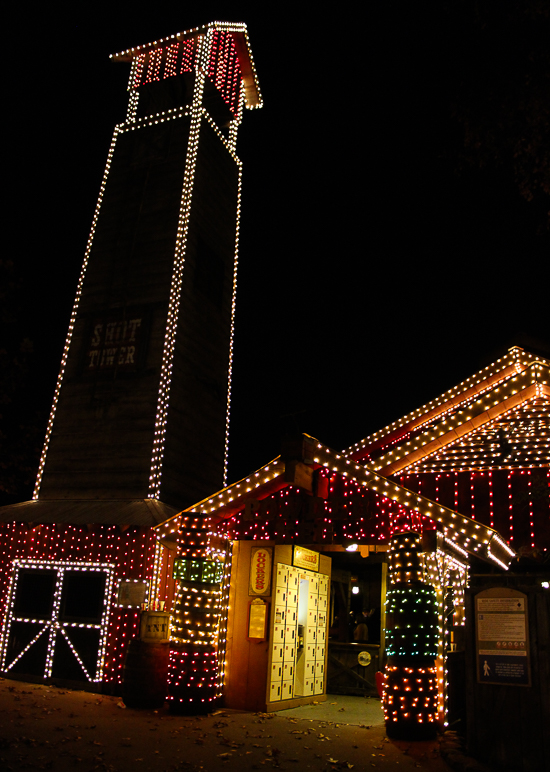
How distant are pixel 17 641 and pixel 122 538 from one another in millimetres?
2934

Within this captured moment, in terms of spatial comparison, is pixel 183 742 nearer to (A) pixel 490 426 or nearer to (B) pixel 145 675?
(B) pixel 145 675

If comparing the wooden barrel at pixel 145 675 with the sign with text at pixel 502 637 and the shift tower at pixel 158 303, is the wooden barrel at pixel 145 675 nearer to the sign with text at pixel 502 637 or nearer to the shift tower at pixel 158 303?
the shift tower at pixel 158 303

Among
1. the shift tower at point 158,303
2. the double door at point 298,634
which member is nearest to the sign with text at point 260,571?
the double door at point 298,634

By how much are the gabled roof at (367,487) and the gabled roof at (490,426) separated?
222 centimetres

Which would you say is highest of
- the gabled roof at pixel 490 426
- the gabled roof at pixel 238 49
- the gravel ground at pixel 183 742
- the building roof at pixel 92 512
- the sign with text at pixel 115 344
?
the gabled roof at pixel 238 49

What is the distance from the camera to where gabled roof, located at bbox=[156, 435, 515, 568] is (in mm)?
9125

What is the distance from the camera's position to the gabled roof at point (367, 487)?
9.12 metres

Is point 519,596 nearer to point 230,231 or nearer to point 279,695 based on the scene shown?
point 279,695

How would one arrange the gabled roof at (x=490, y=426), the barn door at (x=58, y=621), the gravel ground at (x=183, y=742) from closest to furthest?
the gravel ground at (x=183, y=742) → the barn door at (x=58, y=621) → the gabled roof at (x=490, y=426)

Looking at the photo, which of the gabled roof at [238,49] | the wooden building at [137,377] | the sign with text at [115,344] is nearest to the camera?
the wooden building at [137,377]

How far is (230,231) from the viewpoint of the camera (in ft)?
58.3

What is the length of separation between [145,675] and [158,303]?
8.11 meters

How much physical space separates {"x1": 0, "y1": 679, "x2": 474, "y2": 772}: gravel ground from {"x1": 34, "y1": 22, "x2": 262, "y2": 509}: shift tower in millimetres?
4956

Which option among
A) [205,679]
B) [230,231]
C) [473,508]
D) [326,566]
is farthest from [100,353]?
[473,508]
